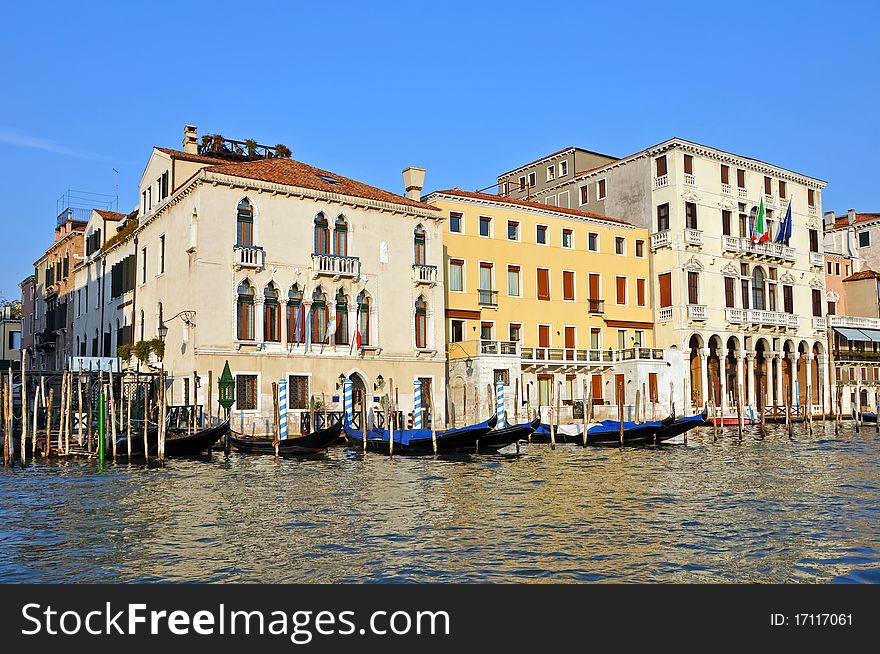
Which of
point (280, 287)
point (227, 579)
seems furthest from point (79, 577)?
point (280, 287)

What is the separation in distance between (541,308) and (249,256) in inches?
533

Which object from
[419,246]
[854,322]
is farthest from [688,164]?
[419,246]

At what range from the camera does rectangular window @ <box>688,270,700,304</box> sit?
39.5 m

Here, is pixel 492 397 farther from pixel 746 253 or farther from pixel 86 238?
pixel 86 238

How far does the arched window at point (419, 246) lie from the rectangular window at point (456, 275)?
2819 mm

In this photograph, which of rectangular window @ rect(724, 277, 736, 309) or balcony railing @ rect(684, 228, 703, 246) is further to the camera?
rectangular window @ rect(724, 277, 736, 309)

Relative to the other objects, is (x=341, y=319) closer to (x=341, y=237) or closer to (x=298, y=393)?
(x=341, y=237)

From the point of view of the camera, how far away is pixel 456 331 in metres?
33.9

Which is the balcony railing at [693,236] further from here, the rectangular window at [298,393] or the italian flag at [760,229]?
the rectangular window at [298,393]

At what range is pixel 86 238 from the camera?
3959 cm

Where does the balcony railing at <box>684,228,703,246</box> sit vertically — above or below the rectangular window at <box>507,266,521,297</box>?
above

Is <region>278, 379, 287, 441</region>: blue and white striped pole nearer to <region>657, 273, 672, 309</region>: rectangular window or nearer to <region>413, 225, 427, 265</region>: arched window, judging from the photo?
<region>413, 225, 427, 265</region>: arched window

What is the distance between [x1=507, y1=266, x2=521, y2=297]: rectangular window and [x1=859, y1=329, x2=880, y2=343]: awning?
21810 mm

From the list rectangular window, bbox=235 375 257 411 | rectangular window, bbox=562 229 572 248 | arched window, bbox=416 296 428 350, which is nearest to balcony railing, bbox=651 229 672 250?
rectangular window, bbox=562 229 572 248
